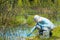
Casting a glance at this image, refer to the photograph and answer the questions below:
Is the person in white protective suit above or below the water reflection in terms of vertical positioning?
above

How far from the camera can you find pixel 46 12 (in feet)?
13.1

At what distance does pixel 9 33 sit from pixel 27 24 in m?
0.31

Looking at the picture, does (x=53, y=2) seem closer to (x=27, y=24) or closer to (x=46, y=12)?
(x=46, y=12)

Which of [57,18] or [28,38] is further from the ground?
[57,18]

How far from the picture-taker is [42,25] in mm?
3977

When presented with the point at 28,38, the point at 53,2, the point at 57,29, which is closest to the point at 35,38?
the point at 28,38

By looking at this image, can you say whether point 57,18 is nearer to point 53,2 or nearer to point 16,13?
point 53,2

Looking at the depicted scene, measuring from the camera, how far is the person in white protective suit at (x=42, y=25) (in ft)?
12.9

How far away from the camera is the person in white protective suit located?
3.94 m

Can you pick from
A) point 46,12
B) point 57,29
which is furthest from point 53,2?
point 57,29

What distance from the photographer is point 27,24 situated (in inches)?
155

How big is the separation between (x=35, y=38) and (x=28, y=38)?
0.11m

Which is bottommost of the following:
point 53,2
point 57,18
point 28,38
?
point 28,38

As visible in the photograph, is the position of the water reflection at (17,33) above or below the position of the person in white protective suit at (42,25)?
below
